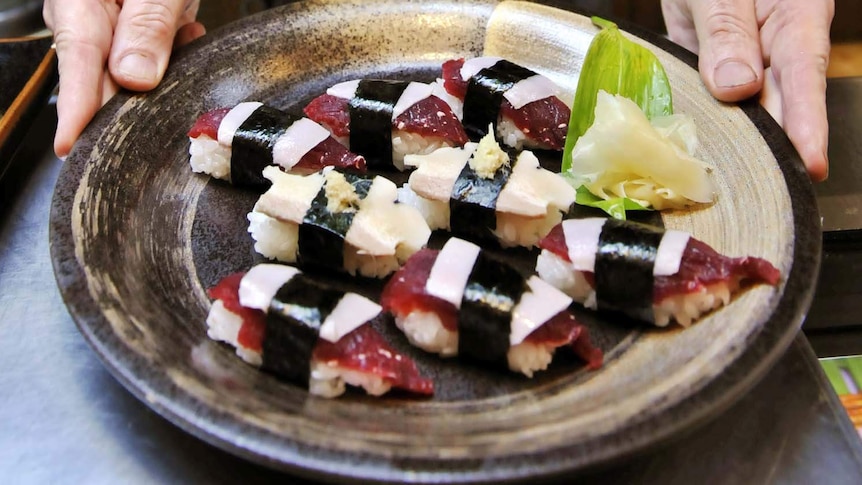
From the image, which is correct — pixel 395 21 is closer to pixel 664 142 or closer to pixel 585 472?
pixel 664 142

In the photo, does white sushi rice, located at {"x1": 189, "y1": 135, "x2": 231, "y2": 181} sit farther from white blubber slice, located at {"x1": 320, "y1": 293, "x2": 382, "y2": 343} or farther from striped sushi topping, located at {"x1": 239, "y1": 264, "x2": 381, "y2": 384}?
white blubber slice, located at {"x1": 320, "y1": 293, "x2": 382, "y2": 343}

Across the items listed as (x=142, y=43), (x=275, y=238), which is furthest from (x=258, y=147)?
(x=142, y=43)

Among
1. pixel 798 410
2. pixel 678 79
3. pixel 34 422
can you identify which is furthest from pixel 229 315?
pixel 678 79

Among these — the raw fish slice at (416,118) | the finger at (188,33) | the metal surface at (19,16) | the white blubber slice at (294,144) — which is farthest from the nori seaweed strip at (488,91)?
the metal surface at (19,16)

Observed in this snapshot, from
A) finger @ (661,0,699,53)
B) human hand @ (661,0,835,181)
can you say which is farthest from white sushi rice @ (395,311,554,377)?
finger @ (661,0,699,53)

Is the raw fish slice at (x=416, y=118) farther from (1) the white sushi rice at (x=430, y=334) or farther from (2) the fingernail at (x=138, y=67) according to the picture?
(1) the white sushi rice at (x=430, y=334)

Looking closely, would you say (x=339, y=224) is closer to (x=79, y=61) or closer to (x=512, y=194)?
(x=512, y=194)

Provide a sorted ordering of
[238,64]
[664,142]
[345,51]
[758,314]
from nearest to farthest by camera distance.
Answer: [758,314] < [664,142] < [238,64] < [345,51]
